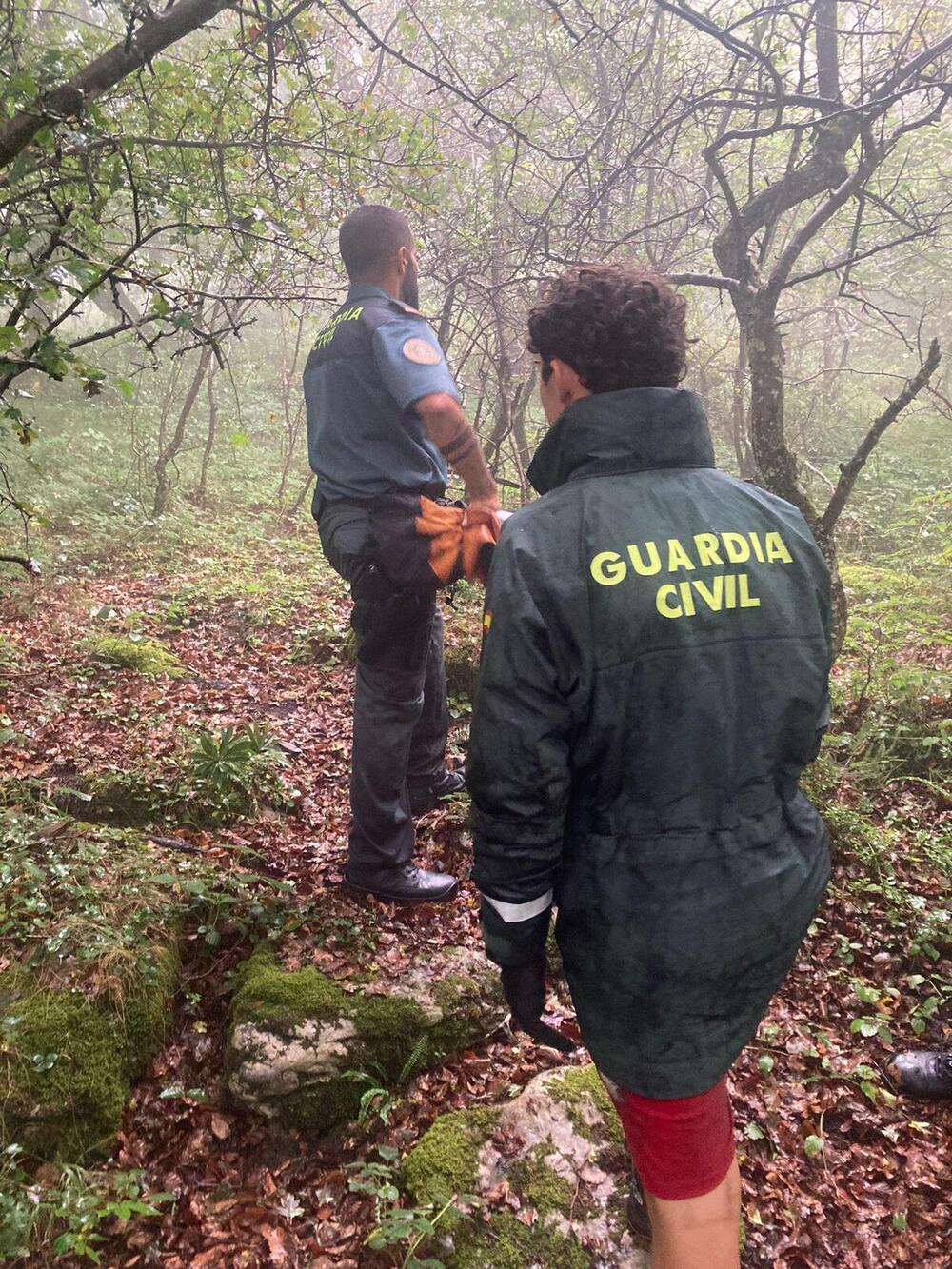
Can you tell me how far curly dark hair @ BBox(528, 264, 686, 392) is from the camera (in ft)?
5.32

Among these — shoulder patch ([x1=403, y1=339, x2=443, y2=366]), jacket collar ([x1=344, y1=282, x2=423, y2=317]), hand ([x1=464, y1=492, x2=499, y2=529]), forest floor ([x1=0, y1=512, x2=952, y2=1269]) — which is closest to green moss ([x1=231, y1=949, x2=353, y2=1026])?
forest floor ([x1=0, y1=512, x2=952, y2=1269])

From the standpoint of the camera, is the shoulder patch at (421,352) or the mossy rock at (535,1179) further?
the shoulder patch at (421,352)

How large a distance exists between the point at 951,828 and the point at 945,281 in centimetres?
1408

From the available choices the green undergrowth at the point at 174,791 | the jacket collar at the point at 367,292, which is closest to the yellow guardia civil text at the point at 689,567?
the jacket collar at the point at 367,292


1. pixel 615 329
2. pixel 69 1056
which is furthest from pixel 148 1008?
pixel 615 329

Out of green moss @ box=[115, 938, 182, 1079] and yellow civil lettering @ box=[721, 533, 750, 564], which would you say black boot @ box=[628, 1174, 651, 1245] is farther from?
yellow civil lettering @ box=[721, 533, 750, 564]

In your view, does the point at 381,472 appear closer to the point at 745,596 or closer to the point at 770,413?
the point at 745,596

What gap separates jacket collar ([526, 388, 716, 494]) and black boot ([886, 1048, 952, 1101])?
2.64 m

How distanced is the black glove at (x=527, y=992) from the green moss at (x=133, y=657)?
4432mm

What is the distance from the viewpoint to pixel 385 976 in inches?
113

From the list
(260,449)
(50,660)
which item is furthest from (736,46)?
(260,449)

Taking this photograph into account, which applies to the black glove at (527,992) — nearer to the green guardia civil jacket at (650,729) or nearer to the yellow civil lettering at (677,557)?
the green guardia civil jacket at (650,729)

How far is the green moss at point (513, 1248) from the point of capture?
2094 mm

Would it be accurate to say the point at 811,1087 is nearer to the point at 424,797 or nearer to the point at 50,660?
the point at 424,797
